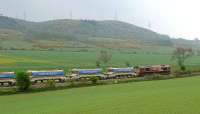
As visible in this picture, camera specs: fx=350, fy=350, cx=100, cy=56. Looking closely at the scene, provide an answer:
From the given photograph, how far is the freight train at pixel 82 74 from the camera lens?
45.4m

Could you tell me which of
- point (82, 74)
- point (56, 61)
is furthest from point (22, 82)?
point (56, 61)

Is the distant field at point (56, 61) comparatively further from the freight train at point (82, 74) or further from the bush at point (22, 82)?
the bush at point (22, 82)

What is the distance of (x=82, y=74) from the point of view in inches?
2066

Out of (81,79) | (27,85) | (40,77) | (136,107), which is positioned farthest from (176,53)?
(136,107)

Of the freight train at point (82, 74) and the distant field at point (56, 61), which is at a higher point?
the distant field at point (56, 61)

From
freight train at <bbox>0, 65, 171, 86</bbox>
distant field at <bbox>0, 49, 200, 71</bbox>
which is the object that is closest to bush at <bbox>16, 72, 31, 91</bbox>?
freight train at <bbox>0, 65, 171, 86</bbox>

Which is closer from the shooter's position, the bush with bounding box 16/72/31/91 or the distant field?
the bush with bounding box 16/72/31/91

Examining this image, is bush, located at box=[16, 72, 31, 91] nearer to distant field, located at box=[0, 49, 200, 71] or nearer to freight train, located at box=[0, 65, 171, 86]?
freight train, located at box=[0, 65, 171, 86]

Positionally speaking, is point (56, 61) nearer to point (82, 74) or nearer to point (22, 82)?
point (82, 74)

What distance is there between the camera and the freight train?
45.4 m

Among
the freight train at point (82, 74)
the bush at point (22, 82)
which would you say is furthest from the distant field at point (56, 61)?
the bush at point (22, 82)

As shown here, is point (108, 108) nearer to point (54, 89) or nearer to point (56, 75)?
point (54, 89)

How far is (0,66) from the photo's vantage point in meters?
64.4

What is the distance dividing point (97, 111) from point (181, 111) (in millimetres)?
4686
